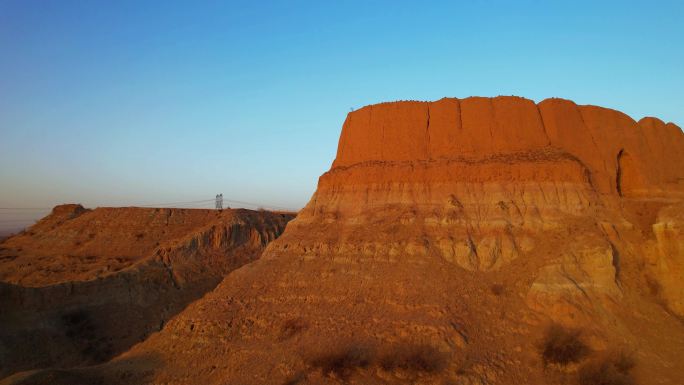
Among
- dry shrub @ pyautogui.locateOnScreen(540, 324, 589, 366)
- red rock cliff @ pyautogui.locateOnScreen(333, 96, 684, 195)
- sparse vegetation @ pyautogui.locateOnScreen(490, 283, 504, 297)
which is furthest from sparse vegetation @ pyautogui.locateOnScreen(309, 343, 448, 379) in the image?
red rock cliff @ pyautogui.locateOnScreen(333, 96, 684, 195)

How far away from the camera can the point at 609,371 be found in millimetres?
12555

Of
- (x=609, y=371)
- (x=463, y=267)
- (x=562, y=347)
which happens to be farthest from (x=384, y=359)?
(x=609, y=371)

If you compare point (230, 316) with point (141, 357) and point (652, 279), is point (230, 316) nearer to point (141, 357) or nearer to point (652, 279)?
point (141, 357)

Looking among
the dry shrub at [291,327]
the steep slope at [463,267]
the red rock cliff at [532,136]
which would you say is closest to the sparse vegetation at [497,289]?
the steep slope at [463,267]

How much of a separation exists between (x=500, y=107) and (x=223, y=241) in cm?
2991

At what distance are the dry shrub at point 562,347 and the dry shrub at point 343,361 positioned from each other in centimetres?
562

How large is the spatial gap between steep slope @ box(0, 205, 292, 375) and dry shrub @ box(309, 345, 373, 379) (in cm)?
1689

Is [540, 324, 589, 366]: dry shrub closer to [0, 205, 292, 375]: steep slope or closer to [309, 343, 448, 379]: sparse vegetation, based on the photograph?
[309, 343, 448, 379]: sparse vegetation

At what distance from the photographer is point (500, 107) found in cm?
2088

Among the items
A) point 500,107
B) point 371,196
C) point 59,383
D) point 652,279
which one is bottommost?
point 59,383

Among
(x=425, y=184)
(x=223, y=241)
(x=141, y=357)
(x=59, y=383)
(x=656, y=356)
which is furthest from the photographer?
(x=223, y=241)

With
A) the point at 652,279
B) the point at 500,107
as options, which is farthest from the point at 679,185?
the point at 500,107

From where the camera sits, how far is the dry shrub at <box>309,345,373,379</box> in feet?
46.4

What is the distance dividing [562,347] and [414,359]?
4551 mm
